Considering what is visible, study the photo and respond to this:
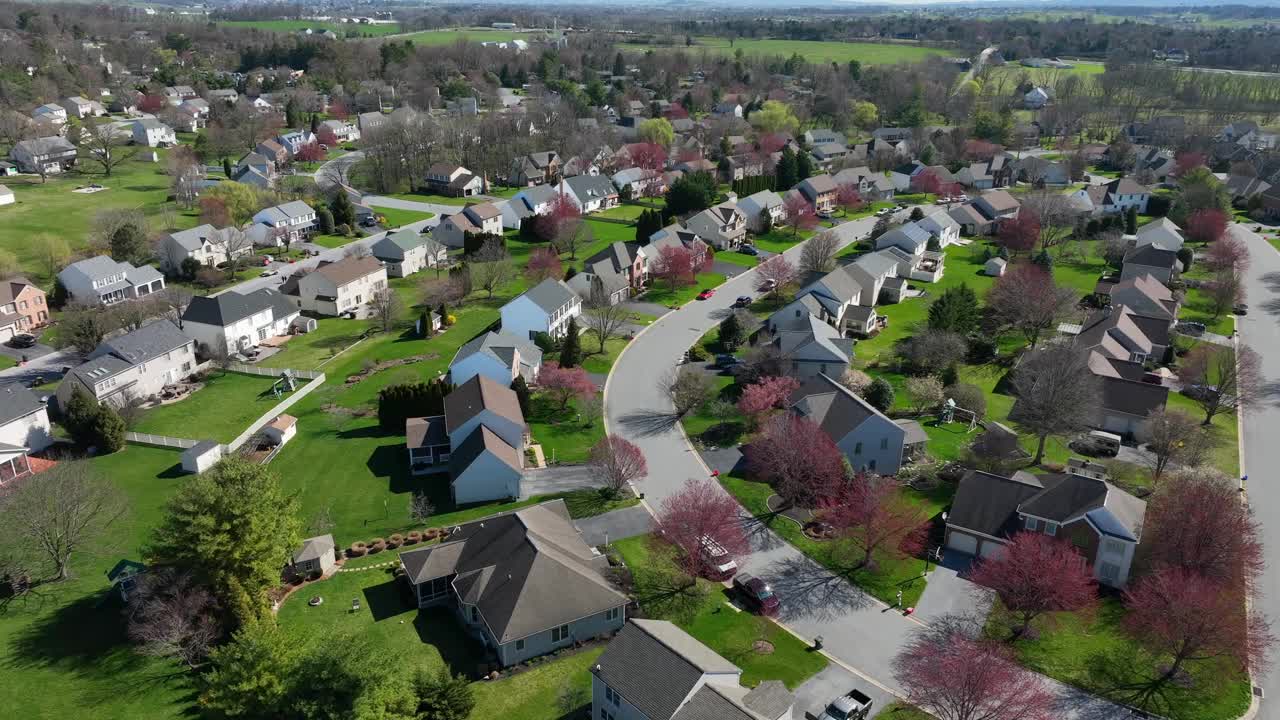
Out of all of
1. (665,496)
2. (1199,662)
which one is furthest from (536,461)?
(1199,662)

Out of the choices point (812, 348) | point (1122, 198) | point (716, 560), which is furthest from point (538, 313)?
point (1122, 198)

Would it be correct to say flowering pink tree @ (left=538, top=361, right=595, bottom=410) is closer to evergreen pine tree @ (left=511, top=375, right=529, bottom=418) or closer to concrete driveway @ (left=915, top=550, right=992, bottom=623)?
evergreen pine tree @ (left=511, top=375, right=529, bottom=418)

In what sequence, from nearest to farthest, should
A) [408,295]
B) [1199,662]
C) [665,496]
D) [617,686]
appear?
[617,686] < [1199,662] < [665,496] < [408,295]

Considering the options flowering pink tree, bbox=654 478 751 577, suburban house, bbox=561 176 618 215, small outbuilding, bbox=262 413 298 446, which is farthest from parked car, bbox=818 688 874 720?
suburban house, bbox=561 176 618 215

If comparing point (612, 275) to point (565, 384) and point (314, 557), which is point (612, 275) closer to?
point (565, 384)

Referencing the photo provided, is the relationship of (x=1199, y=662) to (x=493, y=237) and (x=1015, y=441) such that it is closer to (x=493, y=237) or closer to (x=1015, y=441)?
(x=1015, y=441)

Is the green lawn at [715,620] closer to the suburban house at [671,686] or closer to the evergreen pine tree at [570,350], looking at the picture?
the suburban house at [671,686]
